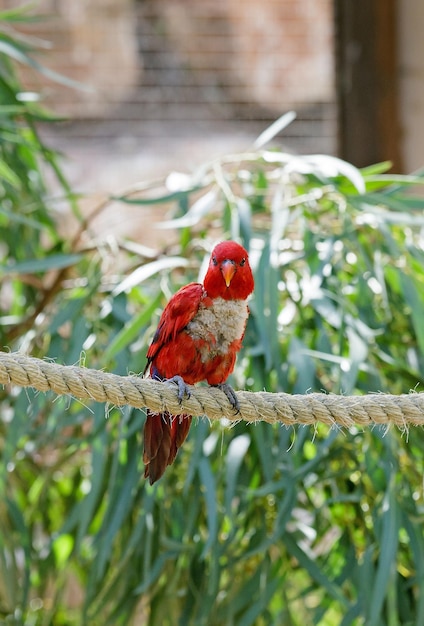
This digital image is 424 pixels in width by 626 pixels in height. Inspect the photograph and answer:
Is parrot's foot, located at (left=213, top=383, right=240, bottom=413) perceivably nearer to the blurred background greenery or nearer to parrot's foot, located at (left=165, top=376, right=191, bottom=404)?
parrot's foot, located at (left=165, top=376, right=191, bottom=404)

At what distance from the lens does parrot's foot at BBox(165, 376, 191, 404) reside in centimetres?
119

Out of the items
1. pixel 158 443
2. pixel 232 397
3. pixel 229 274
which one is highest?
pixel 229 274

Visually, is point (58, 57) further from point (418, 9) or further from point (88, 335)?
point (88, 335)

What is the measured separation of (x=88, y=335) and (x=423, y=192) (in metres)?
1.27

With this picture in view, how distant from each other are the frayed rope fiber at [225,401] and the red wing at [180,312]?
5.2 inches

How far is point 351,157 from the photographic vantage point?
8.35ft

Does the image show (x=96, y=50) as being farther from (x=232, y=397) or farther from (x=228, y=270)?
(x=232, y=397)

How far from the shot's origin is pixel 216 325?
4.30 feet

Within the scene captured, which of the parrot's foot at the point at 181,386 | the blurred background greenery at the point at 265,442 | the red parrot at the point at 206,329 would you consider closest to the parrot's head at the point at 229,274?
the red parrot at the point at 206,329

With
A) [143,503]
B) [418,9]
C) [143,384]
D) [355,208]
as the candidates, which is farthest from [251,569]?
[418,9]

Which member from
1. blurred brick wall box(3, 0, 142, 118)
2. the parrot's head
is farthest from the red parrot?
blurred brick wall box(3, 0, 142, 118)

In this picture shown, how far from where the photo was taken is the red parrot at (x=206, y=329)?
130 cm

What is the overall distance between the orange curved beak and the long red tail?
0.69 feet

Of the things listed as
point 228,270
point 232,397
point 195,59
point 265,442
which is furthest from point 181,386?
point 195,59
